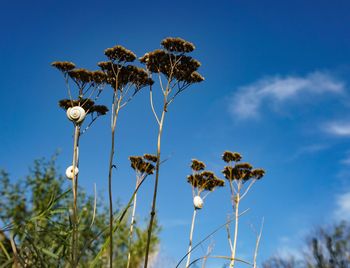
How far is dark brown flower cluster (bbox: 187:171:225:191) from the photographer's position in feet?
28.7

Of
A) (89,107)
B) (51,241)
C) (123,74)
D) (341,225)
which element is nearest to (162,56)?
(123,74)

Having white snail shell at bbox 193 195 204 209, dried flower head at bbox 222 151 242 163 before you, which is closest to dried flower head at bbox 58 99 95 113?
white snail shell at bbox 193 195 204 209

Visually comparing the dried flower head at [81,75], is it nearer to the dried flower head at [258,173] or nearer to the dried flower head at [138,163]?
the dried flower head at [138,163]

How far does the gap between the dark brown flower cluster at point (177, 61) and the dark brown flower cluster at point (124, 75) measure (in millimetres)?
268

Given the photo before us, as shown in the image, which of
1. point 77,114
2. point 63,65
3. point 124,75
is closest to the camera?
point 77,114

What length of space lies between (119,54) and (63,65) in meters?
1.43

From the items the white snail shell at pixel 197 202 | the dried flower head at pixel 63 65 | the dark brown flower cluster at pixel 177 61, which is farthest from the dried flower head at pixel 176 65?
the white snail shell at pixel 197 202

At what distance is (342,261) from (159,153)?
33.7m

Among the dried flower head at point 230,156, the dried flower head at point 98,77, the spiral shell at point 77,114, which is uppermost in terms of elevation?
the dried flower head at point 230,156

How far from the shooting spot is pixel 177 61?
428cm

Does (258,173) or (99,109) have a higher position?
(258,173)

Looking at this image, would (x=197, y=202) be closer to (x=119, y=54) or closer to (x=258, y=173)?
(x=258, y=173)

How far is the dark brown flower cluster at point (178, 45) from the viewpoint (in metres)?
4.32

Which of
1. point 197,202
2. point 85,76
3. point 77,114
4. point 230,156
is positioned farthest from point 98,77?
point 230,156
